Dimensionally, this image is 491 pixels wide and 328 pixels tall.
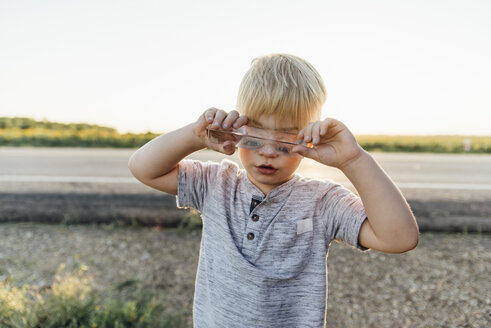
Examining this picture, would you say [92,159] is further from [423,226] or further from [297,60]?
[297,60]

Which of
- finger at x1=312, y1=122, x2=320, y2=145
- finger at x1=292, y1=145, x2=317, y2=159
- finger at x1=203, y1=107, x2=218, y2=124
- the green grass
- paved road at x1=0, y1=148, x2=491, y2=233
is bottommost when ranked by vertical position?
the green grass

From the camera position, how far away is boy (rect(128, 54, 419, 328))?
1.25 m

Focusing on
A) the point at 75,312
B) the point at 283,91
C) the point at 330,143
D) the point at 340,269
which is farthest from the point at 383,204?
the point at 75,312

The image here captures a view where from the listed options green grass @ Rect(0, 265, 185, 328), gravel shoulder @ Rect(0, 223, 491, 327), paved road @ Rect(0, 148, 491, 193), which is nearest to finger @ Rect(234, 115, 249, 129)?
green grass @ Rect(0, 265, 185, 328)

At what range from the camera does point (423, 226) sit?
11.2ft

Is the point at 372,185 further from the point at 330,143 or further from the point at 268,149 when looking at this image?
the point at 268,149

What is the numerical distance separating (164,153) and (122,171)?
490 cm

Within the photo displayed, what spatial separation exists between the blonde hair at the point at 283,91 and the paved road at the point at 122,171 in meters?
4.14

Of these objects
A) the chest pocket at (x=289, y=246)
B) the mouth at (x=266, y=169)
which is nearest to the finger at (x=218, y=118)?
the mouth at (x=266, y=169)

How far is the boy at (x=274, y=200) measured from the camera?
1.25 meters

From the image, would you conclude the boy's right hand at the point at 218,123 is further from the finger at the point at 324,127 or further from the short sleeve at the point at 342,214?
the short sleeve at the point at 342,214

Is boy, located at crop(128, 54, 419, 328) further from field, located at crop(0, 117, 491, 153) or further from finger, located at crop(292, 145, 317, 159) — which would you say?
field, located at crop(0, 117, 491, 153)

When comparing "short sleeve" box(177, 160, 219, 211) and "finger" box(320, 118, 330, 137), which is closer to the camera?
"finger" box(320, 118, 330, 137)

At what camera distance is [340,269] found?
110 inches
